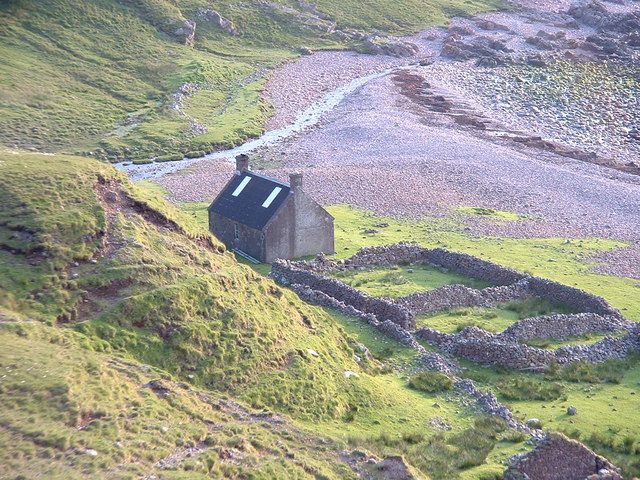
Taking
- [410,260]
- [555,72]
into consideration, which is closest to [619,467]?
[410,260]

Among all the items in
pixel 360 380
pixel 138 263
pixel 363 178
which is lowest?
pixel 363 178

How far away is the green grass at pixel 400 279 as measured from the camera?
130ft

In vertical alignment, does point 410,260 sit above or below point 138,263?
below

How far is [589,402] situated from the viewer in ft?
96.3

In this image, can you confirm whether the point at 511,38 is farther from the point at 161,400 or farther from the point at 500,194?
the point at 161,400

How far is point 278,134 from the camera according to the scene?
258 feet

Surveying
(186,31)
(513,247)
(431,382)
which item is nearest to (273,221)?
(513,247)

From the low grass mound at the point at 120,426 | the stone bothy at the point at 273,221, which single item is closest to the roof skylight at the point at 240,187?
the stone bothy at the point at 273,221

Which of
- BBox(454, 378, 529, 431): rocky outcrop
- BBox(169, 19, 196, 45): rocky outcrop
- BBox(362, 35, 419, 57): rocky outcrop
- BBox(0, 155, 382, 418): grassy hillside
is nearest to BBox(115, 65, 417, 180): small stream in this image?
BBox(362, 35, 419, 57): rocky outcrop

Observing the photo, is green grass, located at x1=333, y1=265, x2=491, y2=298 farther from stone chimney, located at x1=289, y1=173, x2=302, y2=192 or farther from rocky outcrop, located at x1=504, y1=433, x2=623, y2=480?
rocky outcrop, located at x1=504, y1=433, x2=623, y2=480

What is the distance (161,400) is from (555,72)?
87.3 metres

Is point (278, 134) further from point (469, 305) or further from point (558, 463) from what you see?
point (558, 463)

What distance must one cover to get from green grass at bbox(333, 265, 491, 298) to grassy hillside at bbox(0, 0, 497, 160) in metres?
33.6

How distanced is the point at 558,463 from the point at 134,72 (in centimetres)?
7434
